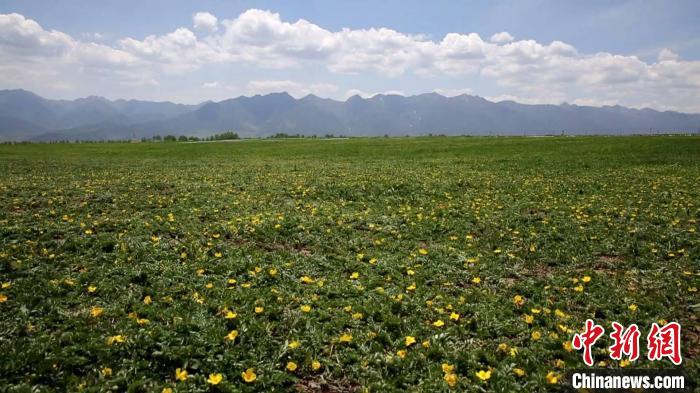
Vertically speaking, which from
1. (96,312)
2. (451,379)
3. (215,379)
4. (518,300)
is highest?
(96,312)

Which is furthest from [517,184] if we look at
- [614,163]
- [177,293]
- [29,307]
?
[29,307]

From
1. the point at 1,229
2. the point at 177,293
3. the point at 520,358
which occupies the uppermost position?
the point at 1,229

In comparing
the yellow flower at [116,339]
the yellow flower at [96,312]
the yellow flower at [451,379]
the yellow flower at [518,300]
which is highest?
the yellow flower at [96,312]

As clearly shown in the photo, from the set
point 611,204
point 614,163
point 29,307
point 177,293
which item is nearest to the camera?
point 29,307

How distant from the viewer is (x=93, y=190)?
17.2m

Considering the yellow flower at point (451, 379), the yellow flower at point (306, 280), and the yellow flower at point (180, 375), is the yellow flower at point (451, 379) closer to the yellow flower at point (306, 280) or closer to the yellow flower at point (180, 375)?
the yellow flower at point (180, 375)

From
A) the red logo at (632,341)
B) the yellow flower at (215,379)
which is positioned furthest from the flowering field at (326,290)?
the red logo at (632,341)

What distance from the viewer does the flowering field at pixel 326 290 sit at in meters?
5.38

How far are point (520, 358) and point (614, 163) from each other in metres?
32.6

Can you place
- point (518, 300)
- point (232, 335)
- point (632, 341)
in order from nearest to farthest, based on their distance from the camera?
point (232, 335), point (632, 341), point (518, 300)

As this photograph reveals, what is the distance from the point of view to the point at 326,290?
7.83 metres

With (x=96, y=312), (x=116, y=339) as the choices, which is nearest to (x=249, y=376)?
(x=116, y=339)

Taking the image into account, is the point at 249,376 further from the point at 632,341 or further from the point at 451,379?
the point at 632,341

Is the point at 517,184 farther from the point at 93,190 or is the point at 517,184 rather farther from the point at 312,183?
the point at 93,190
